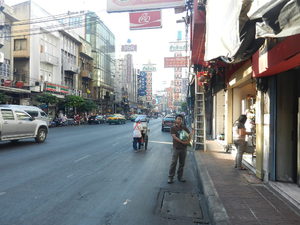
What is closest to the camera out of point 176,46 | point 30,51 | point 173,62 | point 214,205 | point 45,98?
point 214,205

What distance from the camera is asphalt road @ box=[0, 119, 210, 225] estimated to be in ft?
13.7

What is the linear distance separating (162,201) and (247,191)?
1.85 m

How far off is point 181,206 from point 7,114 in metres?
10.5

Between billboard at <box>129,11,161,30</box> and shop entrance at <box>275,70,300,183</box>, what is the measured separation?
23.1 ft

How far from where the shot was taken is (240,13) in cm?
405

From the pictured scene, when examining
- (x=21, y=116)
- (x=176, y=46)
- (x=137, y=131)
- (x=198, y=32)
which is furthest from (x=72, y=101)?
(x=198, y=32)

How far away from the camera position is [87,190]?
5668 mm

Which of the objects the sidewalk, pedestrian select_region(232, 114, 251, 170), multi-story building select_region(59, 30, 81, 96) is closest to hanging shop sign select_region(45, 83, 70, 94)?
multi-story building select_region(59, 30, 81, 96)

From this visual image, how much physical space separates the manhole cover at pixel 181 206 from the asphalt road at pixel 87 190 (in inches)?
1.6

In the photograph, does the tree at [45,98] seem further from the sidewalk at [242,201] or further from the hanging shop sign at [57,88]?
the sidewalk at [242,201]

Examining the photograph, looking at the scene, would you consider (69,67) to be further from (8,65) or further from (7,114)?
(7,114)

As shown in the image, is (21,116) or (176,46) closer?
(21,116)

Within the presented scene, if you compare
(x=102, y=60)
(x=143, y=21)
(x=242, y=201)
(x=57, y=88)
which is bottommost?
(x=242, y=201)

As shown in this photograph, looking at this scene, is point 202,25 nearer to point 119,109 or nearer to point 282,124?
point 282,124
